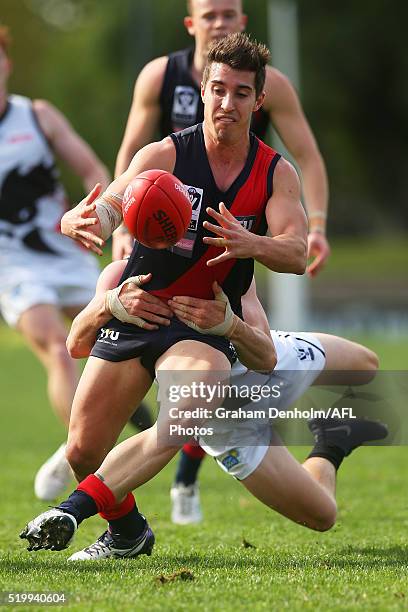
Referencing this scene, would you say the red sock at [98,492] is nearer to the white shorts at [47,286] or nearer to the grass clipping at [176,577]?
the grass clipping at [176,577]

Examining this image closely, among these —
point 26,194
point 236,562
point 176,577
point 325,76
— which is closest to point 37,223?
point 26,194

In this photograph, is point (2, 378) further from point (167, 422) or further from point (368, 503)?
point (167, 422)

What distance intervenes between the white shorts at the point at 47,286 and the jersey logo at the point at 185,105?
1424 millimetres

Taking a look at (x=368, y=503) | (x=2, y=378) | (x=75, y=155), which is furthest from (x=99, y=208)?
(x=2, y=378)

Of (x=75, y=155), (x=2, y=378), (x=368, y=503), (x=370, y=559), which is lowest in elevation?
(x=2, y=378)

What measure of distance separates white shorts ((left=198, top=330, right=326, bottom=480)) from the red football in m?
0.93

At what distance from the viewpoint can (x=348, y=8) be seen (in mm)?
42031

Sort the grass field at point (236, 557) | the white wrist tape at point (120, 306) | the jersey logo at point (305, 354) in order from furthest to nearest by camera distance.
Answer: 1. the jersey logo at point (305, 354)
2. the white wrist tape at point (120, 306)
3. the grass field at point (236, 557)

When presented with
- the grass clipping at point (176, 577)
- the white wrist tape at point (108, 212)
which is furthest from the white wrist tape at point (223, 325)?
the grass clipping at point (176, 577)

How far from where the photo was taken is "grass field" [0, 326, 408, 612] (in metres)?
4.25

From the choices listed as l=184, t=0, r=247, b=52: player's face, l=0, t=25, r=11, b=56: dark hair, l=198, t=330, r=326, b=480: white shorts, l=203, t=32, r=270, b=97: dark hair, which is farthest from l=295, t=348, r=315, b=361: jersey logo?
l=0, t=25, r=11, b=56: dark hair

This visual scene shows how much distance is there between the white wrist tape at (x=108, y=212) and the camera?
489 centimetres

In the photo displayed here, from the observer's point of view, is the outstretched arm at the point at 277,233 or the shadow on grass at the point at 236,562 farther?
the shadow on grass at the point at 236,562

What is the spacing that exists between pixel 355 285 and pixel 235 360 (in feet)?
101
